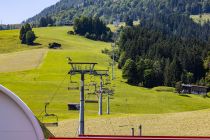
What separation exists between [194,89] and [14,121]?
130802 mm

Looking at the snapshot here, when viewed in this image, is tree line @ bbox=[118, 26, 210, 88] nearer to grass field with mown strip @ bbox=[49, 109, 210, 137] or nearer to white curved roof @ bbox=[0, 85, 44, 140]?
grass field with mown strip @ bbox=[49, 109, 210, 137]

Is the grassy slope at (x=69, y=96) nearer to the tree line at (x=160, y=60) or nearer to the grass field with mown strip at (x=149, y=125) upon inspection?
the tree line at (x=160, y=60)

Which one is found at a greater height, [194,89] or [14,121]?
[14,121]

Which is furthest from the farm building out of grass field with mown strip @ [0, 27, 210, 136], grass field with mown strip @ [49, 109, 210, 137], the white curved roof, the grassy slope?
the white curved roof

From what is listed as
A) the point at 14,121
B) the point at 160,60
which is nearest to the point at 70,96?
the point at 160,60

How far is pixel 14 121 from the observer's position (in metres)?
18.4

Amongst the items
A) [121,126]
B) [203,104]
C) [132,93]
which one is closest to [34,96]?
[132,93]

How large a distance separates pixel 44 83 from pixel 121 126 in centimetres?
6835

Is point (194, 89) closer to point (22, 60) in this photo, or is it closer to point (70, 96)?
point (70, 96)

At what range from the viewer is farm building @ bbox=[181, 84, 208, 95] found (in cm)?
14371

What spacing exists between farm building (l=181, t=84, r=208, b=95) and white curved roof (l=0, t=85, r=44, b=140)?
414ft

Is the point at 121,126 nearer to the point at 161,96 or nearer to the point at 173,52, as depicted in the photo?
the point at 161,96

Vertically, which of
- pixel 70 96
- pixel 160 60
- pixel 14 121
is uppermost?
pixel 14 121

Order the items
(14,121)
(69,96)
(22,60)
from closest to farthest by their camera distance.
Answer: (14,121) → (69,96) → (22,60)
